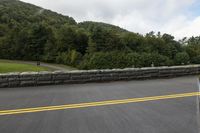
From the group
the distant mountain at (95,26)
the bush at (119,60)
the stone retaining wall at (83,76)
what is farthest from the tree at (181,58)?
the stone retaining wall at (83,76)

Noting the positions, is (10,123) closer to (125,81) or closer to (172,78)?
(125,81)

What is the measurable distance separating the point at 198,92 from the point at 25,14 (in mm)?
94875

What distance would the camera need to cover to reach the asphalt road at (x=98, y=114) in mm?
4062

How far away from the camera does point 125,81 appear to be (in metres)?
9.31

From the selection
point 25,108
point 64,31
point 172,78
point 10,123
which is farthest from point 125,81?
point 64,31

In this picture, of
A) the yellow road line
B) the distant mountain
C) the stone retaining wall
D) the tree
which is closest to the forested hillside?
the tree

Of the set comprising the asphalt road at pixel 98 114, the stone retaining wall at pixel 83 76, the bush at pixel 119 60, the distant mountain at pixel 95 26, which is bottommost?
the asphalt road at pixel 98 114

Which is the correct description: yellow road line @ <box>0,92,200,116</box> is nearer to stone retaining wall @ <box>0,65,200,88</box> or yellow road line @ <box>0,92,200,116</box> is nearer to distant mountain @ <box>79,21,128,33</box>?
stone retaining wall @ <box>0,65,200,88</box>

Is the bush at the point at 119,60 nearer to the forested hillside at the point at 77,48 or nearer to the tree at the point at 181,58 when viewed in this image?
the forested hillside at the point at 77,48

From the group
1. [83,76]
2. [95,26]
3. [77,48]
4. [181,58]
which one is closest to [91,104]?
[83,76]

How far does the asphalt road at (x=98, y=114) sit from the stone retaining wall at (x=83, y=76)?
55 centimetres

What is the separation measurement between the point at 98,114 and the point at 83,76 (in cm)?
410

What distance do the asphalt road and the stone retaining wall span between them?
55 cm

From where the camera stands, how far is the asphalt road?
4.06 m
